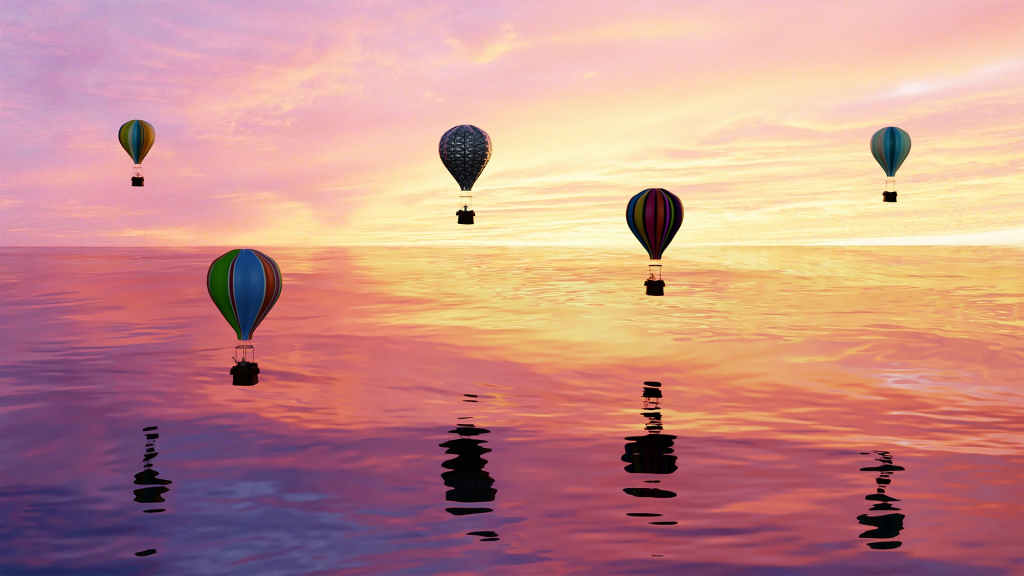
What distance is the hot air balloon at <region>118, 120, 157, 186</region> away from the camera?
81.3 meters

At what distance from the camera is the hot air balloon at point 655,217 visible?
180 ft

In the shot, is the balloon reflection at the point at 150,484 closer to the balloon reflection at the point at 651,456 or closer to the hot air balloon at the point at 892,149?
the balloon reflection at the point at 651,456

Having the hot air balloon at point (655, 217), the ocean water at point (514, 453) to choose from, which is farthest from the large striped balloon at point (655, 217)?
the ocean water at point (514, 453)

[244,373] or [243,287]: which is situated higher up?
[243,287]

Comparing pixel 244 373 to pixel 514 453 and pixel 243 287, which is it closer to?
pixel 243 287

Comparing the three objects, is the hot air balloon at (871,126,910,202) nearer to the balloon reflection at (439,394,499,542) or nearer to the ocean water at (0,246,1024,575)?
the ocean water at (0,246,1024,575)

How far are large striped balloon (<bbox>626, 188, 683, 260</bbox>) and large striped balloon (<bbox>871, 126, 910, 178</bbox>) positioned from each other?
26.5 meters

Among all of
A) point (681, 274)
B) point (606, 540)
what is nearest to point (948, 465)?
point (606, 540)

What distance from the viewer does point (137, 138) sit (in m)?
81.8

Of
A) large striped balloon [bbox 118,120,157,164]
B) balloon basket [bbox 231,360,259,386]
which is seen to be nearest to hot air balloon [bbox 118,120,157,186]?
large striped balloon [bbox 118,120,157,164]

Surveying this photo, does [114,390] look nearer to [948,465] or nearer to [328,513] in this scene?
[328,513]

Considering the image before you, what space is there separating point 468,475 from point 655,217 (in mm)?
28387

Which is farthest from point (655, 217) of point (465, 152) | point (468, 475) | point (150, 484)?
point (150, 484)

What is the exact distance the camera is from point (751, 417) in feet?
137
